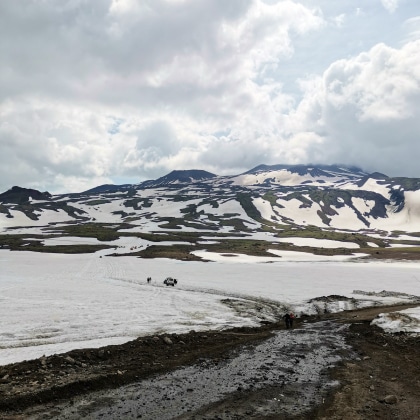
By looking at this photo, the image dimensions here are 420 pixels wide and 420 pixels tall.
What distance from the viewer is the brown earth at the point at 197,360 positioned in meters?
14.6

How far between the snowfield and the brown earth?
98.9 inches

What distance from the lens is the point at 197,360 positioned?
2166 centimetres

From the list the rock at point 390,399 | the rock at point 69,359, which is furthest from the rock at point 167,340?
the rock at point 390,399

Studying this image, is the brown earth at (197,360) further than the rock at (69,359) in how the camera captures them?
No

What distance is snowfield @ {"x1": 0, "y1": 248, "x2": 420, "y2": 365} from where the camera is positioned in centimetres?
2757

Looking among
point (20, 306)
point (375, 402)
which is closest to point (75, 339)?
point (20, 306)

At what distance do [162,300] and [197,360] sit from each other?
23.5 meters

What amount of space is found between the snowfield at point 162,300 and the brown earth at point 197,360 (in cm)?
251

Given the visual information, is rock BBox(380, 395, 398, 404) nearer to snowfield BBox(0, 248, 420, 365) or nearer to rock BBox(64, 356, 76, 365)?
rock BBox(64, 356, 76, 365)

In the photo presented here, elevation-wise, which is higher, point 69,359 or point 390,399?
point 69,359

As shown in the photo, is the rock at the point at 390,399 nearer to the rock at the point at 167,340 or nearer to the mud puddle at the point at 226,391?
the mud puddle at the point at 226,391

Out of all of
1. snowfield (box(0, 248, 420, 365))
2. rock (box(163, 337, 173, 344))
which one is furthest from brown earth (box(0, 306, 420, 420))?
snowfield (box(0, 248, 420, 365))

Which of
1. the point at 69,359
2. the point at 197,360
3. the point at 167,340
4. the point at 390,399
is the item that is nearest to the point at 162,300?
the point at 167,340

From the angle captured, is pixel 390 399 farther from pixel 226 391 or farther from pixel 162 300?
pixel 162 300
